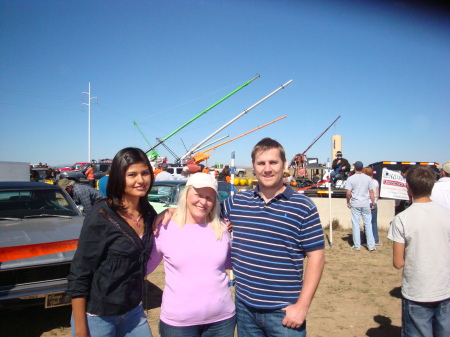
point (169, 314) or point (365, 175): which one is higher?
point (365, 175)

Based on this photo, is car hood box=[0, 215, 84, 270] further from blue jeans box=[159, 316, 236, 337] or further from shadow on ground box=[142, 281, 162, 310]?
blue jeans box=[159, 316, 236, 337]

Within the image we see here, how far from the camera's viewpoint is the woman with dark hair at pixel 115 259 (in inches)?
73.5

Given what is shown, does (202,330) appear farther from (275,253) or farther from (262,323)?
(275,253)

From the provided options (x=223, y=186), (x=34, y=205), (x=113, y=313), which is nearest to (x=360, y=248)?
(x=223, y=186)

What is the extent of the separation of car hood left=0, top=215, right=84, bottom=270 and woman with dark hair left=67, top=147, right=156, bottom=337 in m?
2.24

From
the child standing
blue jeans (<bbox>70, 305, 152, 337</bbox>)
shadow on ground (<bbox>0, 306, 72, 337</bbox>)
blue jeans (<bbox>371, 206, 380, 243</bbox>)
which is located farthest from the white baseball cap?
blue jeans (<bbox>371, 206, 380, 243</bbox>)

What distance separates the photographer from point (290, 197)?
206 cm

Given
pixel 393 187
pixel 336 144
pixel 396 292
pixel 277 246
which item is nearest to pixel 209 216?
pixel 277 246

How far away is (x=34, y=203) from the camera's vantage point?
17.4 ft

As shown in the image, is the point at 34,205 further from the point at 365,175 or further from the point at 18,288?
the point at 365,175

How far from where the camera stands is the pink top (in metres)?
2.04

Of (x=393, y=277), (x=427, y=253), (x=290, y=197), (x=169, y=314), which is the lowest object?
(x=393, y=277)

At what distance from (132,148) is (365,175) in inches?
269

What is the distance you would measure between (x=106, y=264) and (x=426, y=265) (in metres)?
2.22
